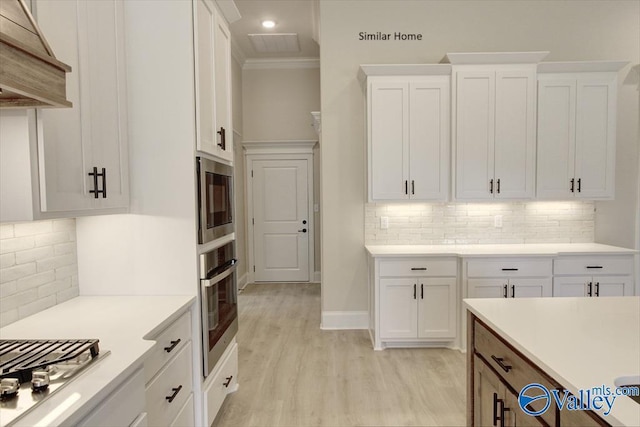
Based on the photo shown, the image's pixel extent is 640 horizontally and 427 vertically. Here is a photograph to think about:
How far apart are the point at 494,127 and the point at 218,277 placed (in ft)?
9.60

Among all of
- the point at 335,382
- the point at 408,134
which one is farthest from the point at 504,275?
the point at 335,382

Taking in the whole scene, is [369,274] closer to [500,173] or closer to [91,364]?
[500,173]

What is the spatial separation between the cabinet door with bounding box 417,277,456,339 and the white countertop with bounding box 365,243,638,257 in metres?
0.28

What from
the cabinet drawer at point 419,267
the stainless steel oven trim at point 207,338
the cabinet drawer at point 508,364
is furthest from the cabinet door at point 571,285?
the stainless steel oven trim at point 207,338

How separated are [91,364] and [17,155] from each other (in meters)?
0.73

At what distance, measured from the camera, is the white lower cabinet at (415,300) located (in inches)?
142

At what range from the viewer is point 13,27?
105 centimetres

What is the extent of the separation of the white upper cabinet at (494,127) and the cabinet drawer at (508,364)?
225 cm

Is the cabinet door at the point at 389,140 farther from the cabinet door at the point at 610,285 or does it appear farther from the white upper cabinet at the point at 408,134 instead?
the cabinet door at the point at 610,285

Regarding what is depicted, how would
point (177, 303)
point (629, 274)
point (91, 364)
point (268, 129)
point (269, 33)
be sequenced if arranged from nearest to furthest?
point (91, 364)
point (177, 303)
point (629, 274)
point (269, 33)
point (268, 129)

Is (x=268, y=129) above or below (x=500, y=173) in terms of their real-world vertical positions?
above

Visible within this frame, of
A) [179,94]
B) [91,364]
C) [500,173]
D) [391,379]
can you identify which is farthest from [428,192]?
[91,364]

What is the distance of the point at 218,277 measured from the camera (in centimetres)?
228

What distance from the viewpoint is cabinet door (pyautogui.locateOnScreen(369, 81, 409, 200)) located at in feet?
12.3
